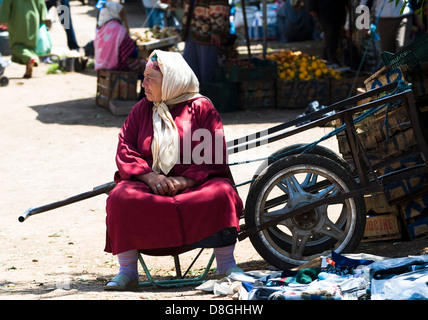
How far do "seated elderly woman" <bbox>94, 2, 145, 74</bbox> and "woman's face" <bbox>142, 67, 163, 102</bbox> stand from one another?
21.2 ft

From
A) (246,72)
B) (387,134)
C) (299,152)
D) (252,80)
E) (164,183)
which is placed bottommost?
(252,80)

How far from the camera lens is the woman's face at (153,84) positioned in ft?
15.0

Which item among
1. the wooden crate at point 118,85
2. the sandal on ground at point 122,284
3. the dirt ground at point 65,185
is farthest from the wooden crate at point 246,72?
the sandal on ground at point 122,284

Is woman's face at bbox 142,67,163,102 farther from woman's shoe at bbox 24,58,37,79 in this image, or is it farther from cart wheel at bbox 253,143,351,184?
woman's shoe at bbox 24,58,37,79

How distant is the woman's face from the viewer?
4559mm

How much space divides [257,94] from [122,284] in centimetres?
644

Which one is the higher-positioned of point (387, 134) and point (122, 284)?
point (387, 134)

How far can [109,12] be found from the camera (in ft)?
35.8

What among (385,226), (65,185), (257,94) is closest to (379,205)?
(385,226)

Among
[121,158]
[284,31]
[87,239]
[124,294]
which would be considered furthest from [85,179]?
[284,31]

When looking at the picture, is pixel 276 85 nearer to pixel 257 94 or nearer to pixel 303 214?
pixel 257 94
